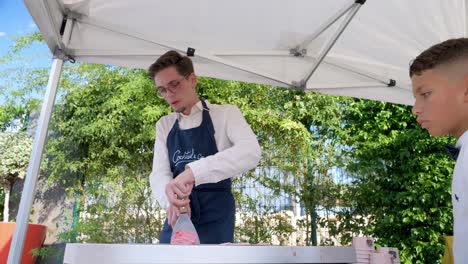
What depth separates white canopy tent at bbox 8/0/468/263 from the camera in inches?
98.0

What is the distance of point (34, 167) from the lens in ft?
8.14

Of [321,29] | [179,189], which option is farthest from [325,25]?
[179,189]

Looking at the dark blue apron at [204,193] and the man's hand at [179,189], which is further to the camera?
the dark blue apron at [204,193]

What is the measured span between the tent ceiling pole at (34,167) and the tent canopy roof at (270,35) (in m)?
0.13

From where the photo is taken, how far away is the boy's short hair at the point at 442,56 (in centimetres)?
146

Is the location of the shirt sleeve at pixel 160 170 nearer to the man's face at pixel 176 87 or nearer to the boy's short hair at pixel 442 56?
the man's face at pixel 176 87

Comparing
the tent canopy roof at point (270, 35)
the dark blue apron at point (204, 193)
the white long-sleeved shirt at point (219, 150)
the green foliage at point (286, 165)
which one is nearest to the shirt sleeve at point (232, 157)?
the white long-sleeved shirt at point (219, 150)

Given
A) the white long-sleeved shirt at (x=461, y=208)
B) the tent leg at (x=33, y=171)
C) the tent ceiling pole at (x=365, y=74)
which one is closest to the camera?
the white long-sleeved shirt at (x=461, y=208)

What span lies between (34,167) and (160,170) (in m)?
0.83

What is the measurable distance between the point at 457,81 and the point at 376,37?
1614mm

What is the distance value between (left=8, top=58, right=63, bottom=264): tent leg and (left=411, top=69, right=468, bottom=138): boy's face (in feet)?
6.56

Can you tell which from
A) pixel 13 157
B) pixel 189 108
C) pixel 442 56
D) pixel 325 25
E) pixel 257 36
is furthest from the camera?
pixel 13 157

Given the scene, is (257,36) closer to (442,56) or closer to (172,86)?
(172,86)

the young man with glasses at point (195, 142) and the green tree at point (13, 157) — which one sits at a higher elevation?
the green tree at point (13, 157)
